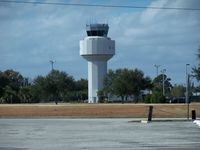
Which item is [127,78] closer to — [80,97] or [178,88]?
[80,97]

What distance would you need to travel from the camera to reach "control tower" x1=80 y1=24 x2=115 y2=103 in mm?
152000

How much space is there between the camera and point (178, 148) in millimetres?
20453

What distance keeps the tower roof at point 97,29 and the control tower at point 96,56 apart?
4.50 meters

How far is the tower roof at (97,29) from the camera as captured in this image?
161m

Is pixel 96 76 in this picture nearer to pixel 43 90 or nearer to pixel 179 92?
pixel 43 90

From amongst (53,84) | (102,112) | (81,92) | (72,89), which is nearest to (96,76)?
(72,89)

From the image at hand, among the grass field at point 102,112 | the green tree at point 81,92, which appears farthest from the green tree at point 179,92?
the grass field at point 102,112

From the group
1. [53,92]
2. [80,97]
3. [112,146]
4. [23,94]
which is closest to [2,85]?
[23,94]

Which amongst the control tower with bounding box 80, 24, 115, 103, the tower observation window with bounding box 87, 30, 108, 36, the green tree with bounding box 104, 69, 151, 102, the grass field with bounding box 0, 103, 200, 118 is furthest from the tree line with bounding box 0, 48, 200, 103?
the grass field with bounding box 0, 103, 200, 118

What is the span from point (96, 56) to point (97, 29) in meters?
11.6

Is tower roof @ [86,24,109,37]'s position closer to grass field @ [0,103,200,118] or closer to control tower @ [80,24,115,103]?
control tower @ [80,24,115,103]

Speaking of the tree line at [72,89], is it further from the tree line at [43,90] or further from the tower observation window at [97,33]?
the tower observation window at [97,33]

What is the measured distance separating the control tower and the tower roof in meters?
4.50

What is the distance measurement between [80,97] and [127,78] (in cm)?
4135
